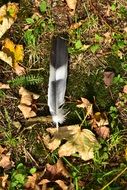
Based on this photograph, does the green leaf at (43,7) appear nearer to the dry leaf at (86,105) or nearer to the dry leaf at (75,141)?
the dry leaf at (86,105)

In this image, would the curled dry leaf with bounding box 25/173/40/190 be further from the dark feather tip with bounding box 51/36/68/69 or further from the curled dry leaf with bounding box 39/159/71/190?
the dark feather tip with bounding box 51/36/68/69

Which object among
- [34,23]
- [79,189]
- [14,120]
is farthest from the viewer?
[34,23]

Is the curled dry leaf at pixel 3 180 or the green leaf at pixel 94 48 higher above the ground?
the green leaf at pixel 94 48

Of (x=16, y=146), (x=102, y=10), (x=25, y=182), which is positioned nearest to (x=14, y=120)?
(x=16, y=146)

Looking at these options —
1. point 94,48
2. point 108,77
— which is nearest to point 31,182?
point 108,77

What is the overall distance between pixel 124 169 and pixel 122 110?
400 millimetres

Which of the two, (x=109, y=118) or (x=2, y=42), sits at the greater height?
(x=2, y=42)

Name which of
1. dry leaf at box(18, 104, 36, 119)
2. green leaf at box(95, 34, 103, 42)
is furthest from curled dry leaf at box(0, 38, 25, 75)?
green leaf at box(95, 34, 103, 42)

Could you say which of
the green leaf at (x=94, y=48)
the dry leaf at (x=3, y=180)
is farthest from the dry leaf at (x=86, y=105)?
the dry leaf at (x=3, y=180)

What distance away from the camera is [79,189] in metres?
2.97

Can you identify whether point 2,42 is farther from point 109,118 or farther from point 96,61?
point 109,118

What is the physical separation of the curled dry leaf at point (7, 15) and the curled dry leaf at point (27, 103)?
1.44 ft

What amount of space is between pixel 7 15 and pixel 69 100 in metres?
0.71

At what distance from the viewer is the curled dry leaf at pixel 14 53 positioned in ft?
10.9
